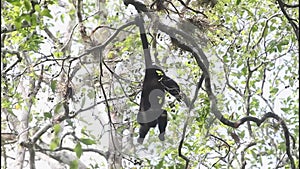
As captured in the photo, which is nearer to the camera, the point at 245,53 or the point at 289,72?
the point at 245,53

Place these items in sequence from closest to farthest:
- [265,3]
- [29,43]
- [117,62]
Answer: [117,62] → [29,43] → [265,3]

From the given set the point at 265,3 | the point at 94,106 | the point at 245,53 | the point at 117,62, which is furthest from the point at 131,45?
the point at 265,3

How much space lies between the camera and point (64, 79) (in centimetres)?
122

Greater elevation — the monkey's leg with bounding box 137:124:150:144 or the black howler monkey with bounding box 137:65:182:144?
the black howler monkey with bounding box 137:65:182:144

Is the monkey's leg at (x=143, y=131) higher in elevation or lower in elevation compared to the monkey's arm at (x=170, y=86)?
lower

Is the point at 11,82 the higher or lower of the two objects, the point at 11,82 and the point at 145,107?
the higher

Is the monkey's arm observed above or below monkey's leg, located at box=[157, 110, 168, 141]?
above

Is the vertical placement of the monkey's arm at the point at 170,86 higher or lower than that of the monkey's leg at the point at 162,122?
higher

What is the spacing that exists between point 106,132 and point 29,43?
515 millimetres

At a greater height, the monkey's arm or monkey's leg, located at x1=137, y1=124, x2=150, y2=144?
the monkey's arm

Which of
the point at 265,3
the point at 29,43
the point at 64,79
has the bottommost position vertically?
the point at 64,79

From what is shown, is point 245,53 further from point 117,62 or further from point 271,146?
point 117,62

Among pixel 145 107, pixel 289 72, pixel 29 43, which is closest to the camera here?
pixel 145 107

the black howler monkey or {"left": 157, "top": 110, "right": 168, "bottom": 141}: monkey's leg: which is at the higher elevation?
the black howler monkey
